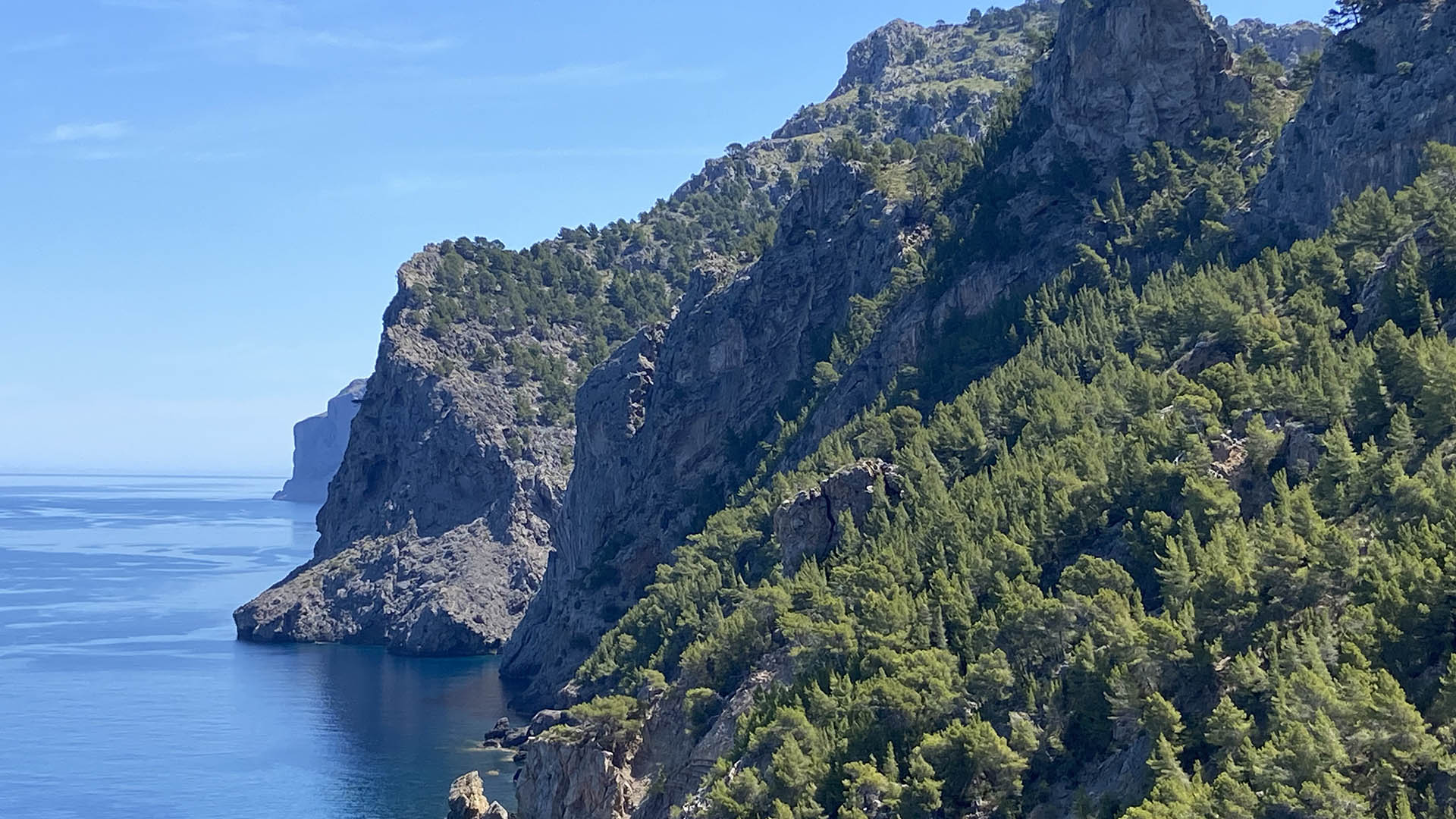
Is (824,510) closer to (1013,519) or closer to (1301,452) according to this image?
(1013,519)

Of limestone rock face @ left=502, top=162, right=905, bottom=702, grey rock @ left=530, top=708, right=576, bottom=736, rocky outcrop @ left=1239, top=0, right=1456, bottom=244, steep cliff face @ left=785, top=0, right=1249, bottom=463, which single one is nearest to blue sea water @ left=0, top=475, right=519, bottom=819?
grey rock @ left=530, top=708, right=576, bottom=736

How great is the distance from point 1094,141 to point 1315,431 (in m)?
62.5

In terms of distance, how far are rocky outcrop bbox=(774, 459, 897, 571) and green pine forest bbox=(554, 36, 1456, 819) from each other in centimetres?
133

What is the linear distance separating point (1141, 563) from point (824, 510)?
100ft

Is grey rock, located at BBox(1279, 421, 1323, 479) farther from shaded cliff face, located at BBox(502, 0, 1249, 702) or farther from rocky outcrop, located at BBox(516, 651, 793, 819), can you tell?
shaded cliff face, located at BBox(502, 0, 1249, 702)

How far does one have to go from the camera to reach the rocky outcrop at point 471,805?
361 feet

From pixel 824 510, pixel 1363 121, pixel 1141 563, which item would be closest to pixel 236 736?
pixel 824 510

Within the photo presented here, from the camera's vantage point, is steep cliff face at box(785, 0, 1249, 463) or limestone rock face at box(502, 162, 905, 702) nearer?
steep cliff face at box(785, 0, 1249, 463)

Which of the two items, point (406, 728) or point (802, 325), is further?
point (802, 325)

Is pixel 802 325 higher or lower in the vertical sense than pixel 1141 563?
higher

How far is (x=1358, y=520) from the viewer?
3248 inches

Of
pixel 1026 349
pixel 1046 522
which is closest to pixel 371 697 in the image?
pixel 1026 349

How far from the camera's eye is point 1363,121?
11912 cm

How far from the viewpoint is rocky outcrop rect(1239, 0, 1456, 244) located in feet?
380
